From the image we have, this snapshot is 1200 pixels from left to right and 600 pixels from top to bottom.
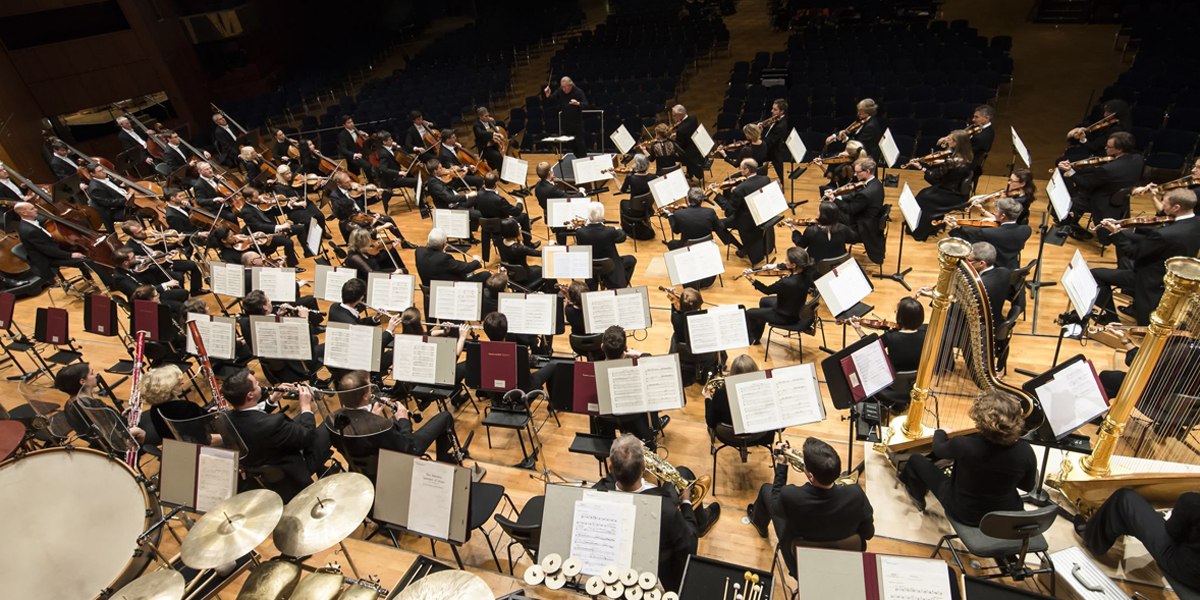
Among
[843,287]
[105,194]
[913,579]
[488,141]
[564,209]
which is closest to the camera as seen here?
[913,579]

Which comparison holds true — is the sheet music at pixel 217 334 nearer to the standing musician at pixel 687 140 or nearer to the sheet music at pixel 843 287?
the sheet music at pixel 843 287

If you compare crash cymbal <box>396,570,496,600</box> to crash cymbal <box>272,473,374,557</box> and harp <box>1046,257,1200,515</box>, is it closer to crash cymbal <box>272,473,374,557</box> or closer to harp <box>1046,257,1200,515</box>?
crash cymbal <box>272,473,374,557</box>

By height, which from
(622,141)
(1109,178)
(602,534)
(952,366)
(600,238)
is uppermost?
(1109,178)

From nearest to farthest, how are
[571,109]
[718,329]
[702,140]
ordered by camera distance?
[718,329] < [702,140] < [571,109]

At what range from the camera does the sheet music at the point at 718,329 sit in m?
5.37

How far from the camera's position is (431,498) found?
388 centimetres

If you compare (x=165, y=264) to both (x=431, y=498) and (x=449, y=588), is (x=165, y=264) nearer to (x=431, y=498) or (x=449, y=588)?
(x=431, y=498)

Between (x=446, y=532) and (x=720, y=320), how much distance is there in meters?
2.79

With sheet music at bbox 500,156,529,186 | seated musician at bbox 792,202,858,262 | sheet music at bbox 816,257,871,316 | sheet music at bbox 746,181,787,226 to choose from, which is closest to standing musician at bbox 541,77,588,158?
sheet music at bbox 500,156,529,186

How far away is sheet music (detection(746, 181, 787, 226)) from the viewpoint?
7676 millimetres

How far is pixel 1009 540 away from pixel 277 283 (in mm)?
7365

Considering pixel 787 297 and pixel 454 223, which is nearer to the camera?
Answer: pixel 787 297

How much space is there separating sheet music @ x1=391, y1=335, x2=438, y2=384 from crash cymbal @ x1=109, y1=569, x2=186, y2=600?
7.59 ft

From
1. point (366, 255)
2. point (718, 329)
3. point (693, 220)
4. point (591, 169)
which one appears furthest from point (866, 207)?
point (366, 255)
